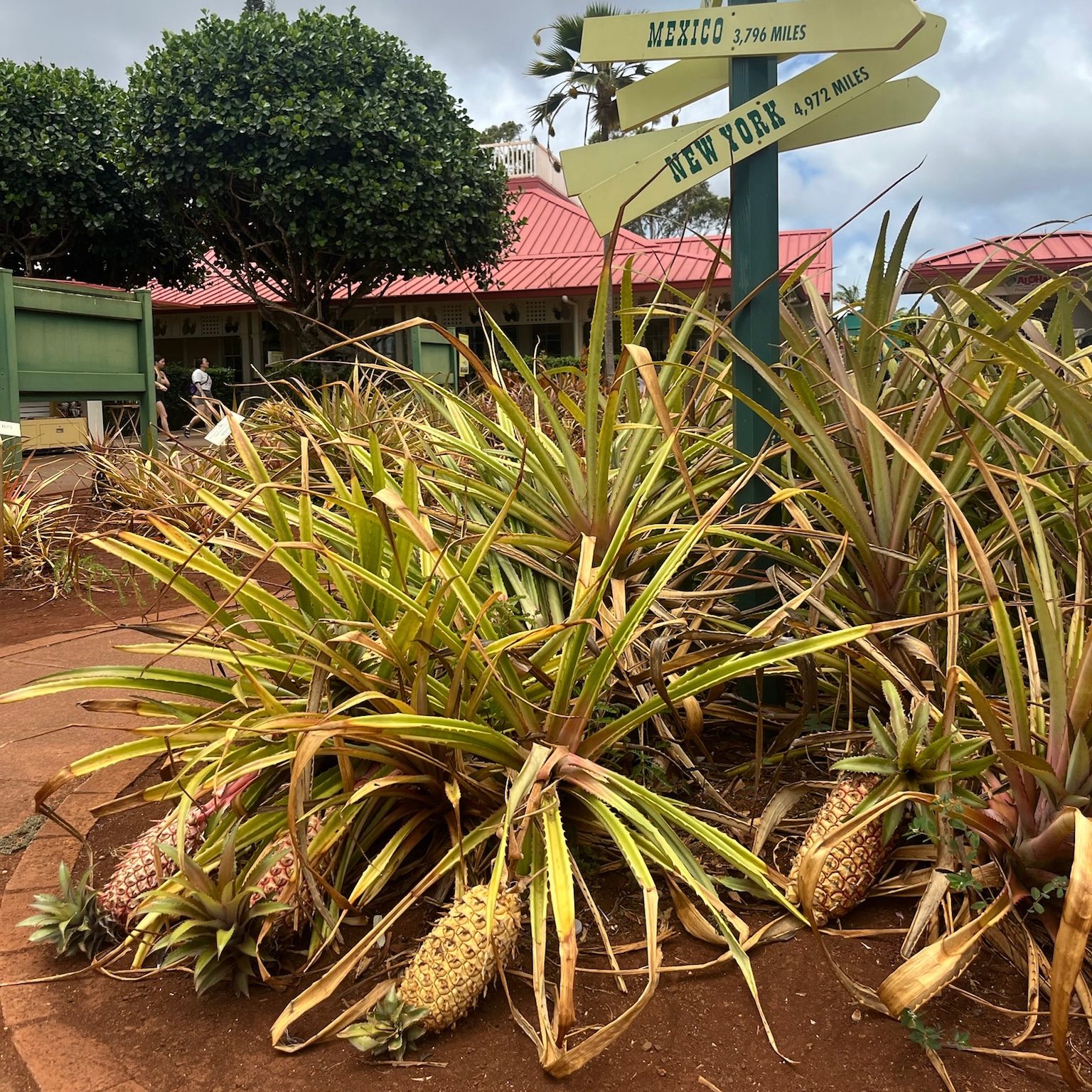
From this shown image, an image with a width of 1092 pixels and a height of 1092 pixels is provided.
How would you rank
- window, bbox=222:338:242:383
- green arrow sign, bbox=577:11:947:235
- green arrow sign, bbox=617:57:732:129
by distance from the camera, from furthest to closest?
window, bbox=222:338:242:383
green arrow sign, bbox=617:57:732:129
green arrow sign, bbox=577:11:947:235

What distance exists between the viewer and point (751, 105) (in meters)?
2.02

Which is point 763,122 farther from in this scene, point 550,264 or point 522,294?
point 550,264

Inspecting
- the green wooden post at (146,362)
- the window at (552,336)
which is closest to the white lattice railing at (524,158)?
the window at (552,336)

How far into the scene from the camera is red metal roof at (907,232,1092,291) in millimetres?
2032

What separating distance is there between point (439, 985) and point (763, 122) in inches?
73.2

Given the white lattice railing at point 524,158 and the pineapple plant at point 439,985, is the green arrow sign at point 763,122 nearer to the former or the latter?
the pineapple plant at point 439,985

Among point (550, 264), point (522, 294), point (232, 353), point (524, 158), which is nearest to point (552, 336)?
point (550, 264)

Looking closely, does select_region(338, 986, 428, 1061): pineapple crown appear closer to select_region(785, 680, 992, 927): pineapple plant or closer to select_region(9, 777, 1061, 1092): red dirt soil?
select_region(9, 777, 1061, 1092): red dirt soil

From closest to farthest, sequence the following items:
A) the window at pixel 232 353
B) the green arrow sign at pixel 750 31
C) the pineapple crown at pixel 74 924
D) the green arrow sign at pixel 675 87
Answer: the pineapple crown at pixel 74 924 → the green arrow sign at pixel 750 31 → the green arrow sign at pixel 675 87 → the window at pixel 232 353

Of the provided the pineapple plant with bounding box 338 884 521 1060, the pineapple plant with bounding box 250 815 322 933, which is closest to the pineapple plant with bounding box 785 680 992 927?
the pineapple plant with bounding box 338 884 521 1060

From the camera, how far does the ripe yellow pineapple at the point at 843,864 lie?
141cm

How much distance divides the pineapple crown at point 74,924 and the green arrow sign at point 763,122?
1.68 metres

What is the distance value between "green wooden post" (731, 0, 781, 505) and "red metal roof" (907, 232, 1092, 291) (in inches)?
13.8

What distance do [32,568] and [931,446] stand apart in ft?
14.9
